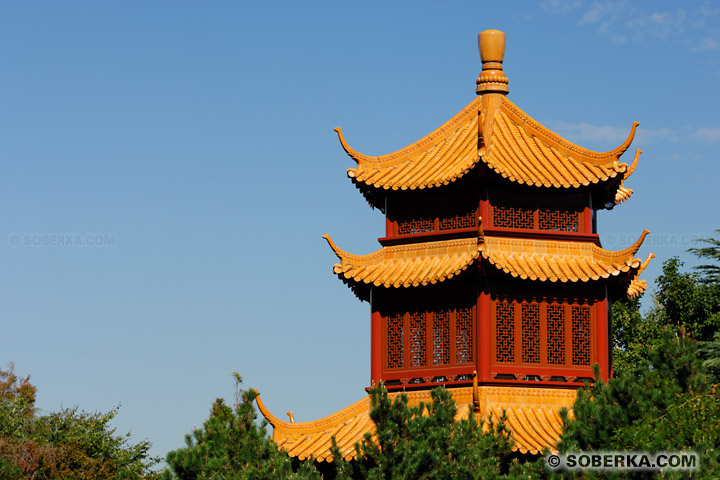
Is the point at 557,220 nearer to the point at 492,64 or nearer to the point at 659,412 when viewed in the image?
the point at 492,64

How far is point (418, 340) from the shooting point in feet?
81.0

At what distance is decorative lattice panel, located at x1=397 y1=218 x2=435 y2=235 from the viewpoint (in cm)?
2548

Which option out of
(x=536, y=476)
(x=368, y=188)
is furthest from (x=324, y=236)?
(x=536, y=476)

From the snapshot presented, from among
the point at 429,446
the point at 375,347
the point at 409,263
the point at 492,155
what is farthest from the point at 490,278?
the point at 429,446

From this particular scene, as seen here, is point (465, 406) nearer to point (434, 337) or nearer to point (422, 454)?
point (434, 337)

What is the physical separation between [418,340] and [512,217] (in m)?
3.16

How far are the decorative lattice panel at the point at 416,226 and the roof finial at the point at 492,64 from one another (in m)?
3.27

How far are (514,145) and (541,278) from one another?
3.33 m

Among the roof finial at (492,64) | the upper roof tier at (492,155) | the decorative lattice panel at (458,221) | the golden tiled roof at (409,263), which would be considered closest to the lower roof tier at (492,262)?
the golden tiled roof at (409,263)

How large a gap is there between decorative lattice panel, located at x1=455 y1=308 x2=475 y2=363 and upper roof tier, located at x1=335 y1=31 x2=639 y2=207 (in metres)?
2.71

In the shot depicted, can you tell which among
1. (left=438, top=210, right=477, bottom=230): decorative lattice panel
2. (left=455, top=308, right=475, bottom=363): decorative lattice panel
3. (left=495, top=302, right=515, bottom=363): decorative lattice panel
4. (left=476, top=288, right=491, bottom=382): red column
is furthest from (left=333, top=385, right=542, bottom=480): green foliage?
(left=438, top=210, right=477, bottom=230): decorative lattice panel

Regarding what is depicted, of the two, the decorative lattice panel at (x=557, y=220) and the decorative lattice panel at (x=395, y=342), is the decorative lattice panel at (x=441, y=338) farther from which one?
the decorative lattice panel at (x=557, y=220)

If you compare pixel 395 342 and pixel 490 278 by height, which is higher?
pixel 490 278

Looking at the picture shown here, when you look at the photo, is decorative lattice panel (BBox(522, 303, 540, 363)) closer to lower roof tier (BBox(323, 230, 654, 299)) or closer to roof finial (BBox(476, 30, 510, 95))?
lower roof tier (BBox(323, 230, 654, 299))
